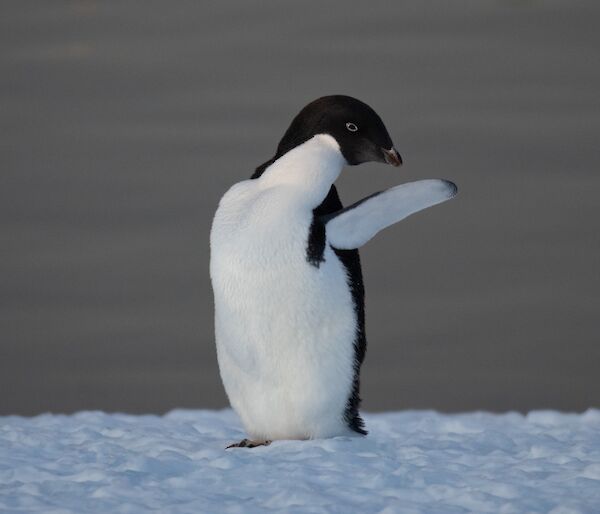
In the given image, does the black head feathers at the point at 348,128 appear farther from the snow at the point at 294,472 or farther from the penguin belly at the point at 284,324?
the snow at the point at 294,472

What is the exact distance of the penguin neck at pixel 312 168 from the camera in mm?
4348

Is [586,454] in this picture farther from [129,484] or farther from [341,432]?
[129,484]

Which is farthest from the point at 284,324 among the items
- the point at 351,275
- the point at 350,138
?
the point at 350,138

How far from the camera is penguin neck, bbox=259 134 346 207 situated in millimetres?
4348

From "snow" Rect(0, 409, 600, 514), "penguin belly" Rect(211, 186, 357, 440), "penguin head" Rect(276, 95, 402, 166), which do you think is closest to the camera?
"snow" Rect(0, 409, 600, 514)

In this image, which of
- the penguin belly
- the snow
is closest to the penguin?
the penguin belly

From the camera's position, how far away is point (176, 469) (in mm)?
4090

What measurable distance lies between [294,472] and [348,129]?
1.18 m

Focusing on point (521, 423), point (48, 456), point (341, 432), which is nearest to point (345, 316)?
point (341, 432)

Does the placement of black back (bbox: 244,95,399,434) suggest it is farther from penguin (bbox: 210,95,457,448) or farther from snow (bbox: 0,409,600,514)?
snow (bbox: 0,409,600,514)

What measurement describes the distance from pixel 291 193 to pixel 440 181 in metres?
0.54

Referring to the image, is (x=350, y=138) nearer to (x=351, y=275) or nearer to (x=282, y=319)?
(x=351, y=275)

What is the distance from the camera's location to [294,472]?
12.9ft

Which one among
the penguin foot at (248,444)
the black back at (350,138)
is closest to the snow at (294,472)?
the penguin foot at (248,444)
